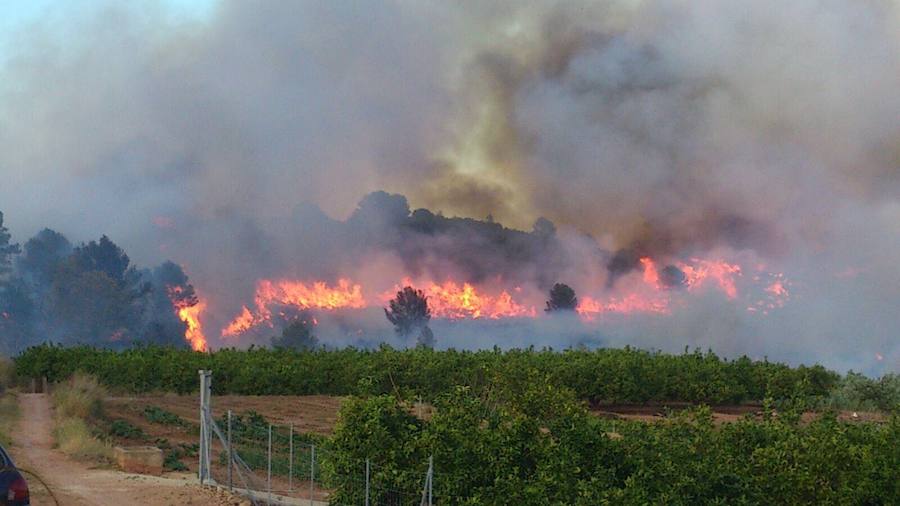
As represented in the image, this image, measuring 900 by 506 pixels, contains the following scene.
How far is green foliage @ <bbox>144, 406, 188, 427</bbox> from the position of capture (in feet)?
135

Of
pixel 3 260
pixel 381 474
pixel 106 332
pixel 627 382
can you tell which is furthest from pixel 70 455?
pixel 3 260

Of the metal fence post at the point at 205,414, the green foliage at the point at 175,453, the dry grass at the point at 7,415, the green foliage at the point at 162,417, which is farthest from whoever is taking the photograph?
the green foliage at the point at 162,417

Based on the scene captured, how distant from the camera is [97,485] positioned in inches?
984

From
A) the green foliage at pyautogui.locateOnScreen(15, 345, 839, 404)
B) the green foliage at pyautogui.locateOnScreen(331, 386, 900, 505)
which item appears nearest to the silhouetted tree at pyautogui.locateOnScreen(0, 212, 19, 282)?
the green foliage at pyautogui.locateOnScreen(15, 345, 839, 404)

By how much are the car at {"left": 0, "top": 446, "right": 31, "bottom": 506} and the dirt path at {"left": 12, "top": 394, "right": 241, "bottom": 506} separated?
5.17m

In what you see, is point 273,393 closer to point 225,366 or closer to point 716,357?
point 225,366

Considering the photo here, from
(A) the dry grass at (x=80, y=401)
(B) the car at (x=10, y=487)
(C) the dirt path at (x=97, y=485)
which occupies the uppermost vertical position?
(A) the dry grass at (x=80, y=401)

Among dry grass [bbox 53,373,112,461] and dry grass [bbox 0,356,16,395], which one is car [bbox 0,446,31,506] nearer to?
dry grass [bbox 53,373,112,461]

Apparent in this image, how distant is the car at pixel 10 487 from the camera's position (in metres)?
17.2

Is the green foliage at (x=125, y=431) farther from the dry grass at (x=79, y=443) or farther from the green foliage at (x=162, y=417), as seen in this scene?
the green foliage at (x=162, y=417)

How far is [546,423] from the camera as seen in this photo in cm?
2238

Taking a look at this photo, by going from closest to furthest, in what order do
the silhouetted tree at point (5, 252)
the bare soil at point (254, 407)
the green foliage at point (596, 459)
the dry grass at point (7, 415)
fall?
the green foliage at point (596, 459) → the dry grass at point (7, 415) → the bare soil at point (254, 407) → the silhouetted tree at point (5, 252)

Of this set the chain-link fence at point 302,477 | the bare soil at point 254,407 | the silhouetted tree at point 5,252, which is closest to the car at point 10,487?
the chain-link fence at point 302,477

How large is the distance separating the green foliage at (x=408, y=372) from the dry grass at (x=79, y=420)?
29.5 ft
